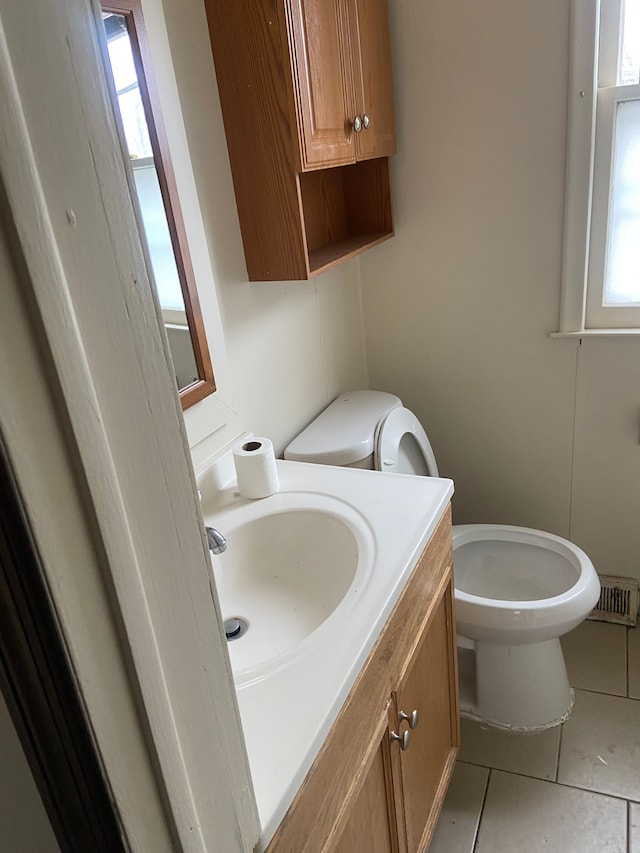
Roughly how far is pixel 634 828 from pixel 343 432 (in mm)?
1120

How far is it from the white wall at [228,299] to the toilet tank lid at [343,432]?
0.06 m

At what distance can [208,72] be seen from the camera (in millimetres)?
1283

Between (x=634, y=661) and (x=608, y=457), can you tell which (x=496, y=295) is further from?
(x=634, y=661)

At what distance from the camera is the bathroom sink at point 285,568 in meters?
1.10

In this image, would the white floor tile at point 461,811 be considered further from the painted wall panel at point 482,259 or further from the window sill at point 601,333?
the window sill at point 601,333

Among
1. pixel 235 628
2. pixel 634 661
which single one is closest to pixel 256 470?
pixel 235 628

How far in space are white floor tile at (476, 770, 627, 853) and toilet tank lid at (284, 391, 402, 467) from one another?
0.91m

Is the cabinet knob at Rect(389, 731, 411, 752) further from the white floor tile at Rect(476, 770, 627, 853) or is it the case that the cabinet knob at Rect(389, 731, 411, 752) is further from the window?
the window

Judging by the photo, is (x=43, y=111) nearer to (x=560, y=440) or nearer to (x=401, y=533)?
(x=401, y=533)

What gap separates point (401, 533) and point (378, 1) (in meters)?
1.33

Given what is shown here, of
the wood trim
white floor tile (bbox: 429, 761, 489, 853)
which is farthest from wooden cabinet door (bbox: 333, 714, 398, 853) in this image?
the wood trim

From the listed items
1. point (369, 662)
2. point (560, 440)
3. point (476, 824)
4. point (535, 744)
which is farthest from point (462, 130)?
point (476, 824)

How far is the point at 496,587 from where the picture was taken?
1746 millimetres

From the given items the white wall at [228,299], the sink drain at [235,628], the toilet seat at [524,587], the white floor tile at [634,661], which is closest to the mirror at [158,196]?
the white wall at [228,299]
